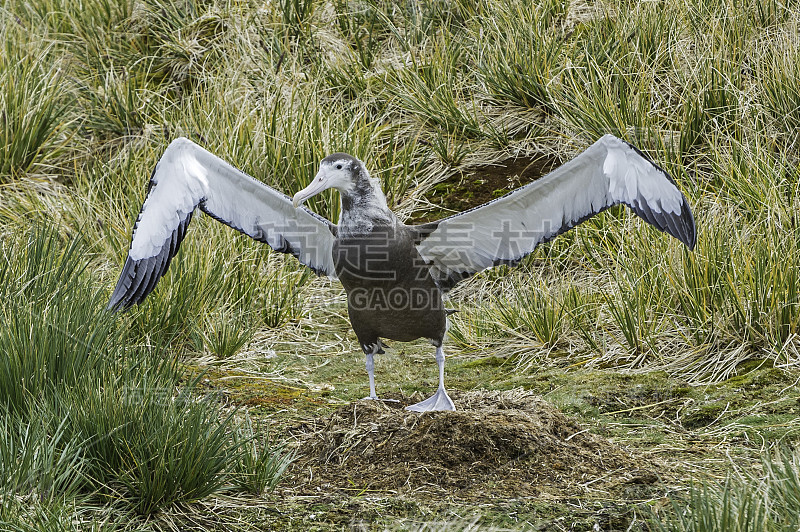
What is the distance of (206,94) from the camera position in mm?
7863

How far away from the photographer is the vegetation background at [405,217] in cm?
308

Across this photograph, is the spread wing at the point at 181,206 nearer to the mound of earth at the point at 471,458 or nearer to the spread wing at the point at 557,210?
the spread wing at the point at 557,210

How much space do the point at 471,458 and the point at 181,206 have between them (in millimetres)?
1700

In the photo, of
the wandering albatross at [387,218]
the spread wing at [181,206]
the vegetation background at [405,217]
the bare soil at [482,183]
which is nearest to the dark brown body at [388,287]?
the wandering albatross at [387,218]

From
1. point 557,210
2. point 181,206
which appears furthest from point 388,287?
point 181,206

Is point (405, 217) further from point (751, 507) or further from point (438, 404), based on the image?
point (751, 507)

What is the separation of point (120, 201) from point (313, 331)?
1.96m

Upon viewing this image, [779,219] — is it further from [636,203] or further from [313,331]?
[313,331]

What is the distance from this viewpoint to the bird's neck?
3.92 metres

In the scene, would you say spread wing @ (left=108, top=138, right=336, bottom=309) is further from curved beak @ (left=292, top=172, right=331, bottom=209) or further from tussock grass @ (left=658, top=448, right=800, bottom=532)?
tussock grass @ (left=658, top=448, right=800, bottom=532)

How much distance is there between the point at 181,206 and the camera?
394cm

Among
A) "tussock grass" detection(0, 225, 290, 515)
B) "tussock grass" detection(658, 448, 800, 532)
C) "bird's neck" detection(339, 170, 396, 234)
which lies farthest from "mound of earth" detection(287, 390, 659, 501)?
"bird's neck" detection(339, 170, 396, 234)

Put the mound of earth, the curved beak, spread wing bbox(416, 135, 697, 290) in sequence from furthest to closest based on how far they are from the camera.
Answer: the curved beak < spread wing bbox(416, 135, 697, 290) < the mound of earth

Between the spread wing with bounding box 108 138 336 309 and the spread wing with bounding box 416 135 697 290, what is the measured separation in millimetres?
630
